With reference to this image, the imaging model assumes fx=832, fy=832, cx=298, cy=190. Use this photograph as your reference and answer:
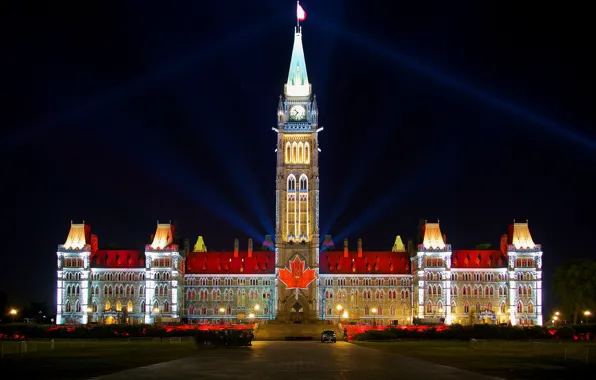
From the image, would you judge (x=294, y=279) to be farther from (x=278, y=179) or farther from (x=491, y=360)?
(x=491, y=360)

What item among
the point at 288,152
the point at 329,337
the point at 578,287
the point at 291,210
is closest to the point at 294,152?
the point at 288,152

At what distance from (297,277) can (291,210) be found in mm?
12502

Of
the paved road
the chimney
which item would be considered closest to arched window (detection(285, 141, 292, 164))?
the chimney

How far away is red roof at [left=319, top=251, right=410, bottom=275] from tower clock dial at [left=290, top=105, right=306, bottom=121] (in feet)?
88.0

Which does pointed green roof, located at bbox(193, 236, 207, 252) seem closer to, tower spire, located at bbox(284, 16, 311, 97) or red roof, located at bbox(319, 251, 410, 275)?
red roof, located at bbox(319, 251, 410, 275)

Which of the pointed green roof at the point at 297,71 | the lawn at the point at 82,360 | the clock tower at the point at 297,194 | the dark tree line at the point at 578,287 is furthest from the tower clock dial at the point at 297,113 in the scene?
the lawn at the point at 82,360

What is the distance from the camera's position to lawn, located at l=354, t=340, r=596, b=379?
148ft

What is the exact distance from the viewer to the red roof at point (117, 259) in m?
154

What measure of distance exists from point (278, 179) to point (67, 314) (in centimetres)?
4516

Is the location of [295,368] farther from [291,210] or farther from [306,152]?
[306,152]

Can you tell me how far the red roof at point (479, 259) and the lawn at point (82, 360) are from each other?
87.3 metres

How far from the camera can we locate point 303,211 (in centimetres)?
15488

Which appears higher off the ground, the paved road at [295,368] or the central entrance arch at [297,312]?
the paved road at [295,368]

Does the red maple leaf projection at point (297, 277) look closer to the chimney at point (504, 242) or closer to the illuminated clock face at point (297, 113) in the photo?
the illuminated clock face at point (297, 113)
